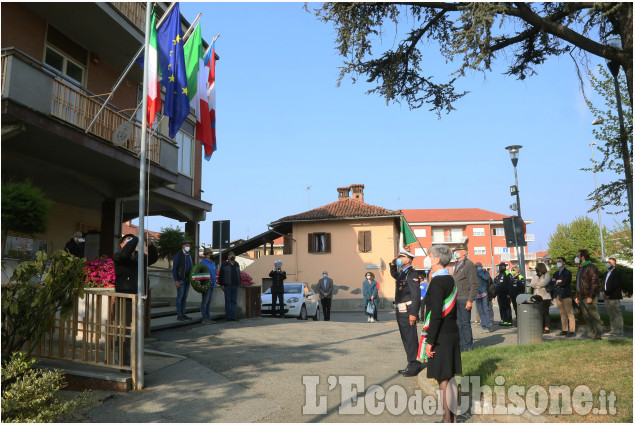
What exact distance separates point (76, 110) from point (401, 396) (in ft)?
30.8

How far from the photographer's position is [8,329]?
5.91 metres

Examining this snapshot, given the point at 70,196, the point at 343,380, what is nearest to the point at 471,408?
the point at 343,380

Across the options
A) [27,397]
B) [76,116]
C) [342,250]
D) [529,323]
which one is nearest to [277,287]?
[76,116]

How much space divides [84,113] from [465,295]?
943cm

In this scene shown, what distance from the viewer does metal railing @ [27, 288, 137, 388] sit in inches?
265

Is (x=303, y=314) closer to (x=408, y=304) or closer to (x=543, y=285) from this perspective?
(x=543, y=285)

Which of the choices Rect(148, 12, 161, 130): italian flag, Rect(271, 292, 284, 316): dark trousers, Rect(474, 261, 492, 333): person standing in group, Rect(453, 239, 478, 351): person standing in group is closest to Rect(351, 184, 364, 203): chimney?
Rect(271, 292, 284, 316): dark trousers

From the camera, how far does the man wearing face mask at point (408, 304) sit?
7.58m

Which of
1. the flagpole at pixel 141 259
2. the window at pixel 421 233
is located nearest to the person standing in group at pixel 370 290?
the flagpole at pixel 141 259

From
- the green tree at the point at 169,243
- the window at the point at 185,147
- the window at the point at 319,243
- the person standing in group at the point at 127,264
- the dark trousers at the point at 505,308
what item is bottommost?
Answer: the dark trousers at the point at 505,308

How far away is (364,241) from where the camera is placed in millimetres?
36031

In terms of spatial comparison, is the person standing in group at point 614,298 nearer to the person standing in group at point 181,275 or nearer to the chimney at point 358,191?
the person standing in group at point 181,275

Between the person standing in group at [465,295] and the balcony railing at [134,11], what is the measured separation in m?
10.9

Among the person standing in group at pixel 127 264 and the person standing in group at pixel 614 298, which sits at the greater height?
the person standing in group at pixel 127 264
